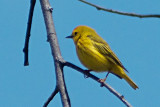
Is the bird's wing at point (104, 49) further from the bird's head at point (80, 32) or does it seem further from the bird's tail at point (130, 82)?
the bird's tail at point (130, 82)

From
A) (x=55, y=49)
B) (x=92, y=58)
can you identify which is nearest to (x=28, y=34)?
(x=55, y=49)

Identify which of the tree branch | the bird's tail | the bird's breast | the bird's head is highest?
the bird's head

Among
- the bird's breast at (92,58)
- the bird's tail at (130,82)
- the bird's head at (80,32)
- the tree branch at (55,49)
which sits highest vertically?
the bird's head at (80,32)

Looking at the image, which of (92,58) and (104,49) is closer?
(92,58)

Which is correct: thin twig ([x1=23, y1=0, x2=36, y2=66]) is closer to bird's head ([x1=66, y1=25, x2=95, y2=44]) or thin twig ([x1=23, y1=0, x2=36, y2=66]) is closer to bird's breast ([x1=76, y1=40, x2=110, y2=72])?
bird's breast ([x1=76, y1=40, x2=110, y2=72])

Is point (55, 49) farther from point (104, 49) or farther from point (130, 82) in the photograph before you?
point (130, 82)

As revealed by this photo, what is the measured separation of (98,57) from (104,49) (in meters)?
0.41

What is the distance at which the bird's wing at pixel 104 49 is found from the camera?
5.86 m

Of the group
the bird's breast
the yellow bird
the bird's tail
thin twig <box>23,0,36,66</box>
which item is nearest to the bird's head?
the yellow bird

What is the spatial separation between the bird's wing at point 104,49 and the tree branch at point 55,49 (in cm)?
257

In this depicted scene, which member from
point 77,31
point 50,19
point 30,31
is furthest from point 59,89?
point 77,31

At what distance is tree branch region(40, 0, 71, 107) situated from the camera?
9.60ft

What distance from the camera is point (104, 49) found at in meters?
6.13

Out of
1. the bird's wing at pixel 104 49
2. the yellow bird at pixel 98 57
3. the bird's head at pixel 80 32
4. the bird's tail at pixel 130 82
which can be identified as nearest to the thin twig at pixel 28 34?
the yellow bird at pixel 98 57
